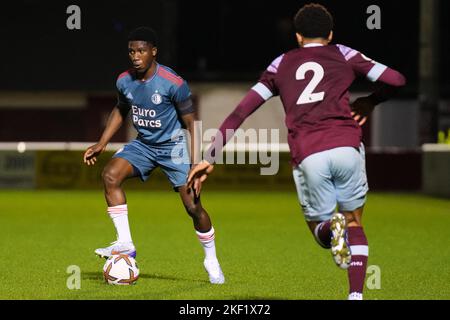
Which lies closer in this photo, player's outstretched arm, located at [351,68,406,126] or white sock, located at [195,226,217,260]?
player's outstretched arm, located at [351,68,406,126]

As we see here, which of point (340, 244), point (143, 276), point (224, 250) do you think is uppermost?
point (340, 244)

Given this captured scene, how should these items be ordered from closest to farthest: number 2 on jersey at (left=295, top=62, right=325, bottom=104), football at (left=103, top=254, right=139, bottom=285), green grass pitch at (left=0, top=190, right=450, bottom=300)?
1. number 2 on jersey at (left=295, top=62, right=325, bottom=104)
2. green grass pitch at (left=0, top=190, right=450, bottom=300)
3. football at (left=103, top=254, right=139, bottom=285)

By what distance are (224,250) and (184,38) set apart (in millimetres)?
25487

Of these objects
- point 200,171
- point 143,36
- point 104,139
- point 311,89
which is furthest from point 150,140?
point 311,89

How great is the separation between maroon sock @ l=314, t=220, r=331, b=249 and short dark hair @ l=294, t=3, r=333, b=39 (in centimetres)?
133

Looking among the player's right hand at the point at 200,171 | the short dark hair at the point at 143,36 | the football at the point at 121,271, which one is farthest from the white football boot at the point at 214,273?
the player's right hand at the point at 200,171

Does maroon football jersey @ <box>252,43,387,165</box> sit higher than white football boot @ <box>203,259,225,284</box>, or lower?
higher

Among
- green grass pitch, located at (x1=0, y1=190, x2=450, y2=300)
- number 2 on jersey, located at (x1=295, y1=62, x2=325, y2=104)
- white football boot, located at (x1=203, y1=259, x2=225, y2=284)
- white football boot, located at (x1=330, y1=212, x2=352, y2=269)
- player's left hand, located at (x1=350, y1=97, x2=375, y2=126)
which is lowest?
green grass pitch, located at (x1=0, y1=190, x2=450, y2=300)

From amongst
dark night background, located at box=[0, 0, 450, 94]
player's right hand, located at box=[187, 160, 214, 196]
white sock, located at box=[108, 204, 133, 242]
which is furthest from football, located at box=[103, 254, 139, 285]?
dark night background, located at box=[0, 0, 450, 94]

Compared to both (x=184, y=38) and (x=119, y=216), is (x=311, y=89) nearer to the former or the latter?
(x=119, y=216)

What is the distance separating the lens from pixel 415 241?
1366 cm

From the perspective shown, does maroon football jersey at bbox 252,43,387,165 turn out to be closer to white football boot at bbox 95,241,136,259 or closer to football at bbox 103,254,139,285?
football at bbox 103,254,139,285

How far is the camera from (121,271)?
900 cm

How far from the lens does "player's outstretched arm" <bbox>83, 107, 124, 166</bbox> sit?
30.3ft
